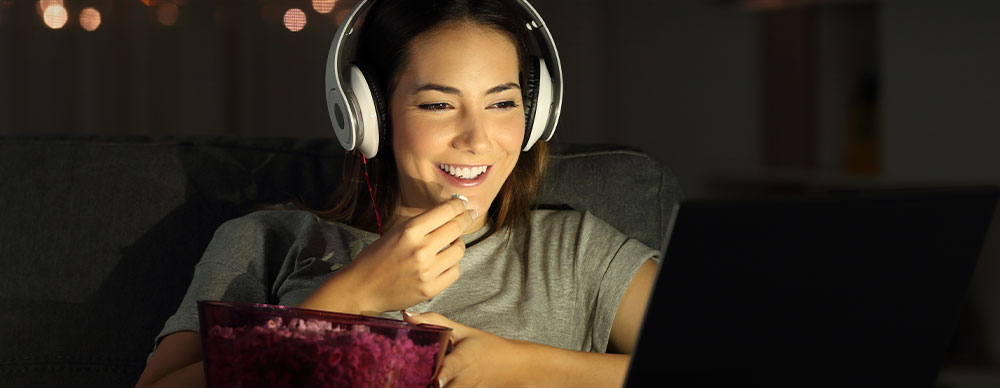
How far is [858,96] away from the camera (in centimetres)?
286

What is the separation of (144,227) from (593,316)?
76 centimetres

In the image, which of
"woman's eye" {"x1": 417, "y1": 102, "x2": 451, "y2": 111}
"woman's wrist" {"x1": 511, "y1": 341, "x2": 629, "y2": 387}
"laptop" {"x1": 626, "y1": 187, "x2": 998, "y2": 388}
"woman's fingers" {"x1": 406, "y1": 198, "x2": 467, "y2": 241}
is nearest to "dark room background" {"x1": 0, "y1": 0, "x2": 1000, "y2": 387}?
"woman's eye" {"x1": 417, "y1": 102, "x2": 451, "y2": 111}

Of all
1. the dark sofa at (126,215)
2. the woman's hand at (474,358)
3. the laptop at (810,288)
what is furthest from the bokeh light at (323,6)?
the laptop at (810,288)

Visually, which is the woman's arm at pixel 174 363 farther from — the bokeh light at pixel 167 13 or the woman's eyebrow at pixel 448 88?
the bokeh light at pixel 167 13

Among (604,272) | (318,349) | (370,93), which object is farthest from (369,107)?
(318,349)

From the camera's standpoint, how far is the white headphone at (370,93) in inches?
44.4

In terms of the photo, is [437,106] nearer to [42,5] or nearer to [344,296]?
[344,296]

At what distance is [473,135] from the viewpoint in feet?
3.73

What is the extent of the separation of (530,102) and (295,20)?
2235 mm

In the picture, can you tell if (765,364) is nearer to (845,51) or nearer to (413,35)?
(413,35)

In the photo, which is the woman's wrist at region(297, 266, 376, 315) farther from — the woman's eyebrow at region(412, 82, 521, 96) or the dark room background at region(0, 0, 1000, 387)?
the dark room background at region(0, 0, 1000, 387)

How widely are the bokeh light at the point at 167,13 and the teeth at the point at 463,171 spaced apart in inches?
91.2

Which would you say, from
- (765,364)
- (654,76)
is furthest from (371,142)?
(654,76)

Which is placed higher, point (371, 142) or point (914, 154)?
point (371, 142)
